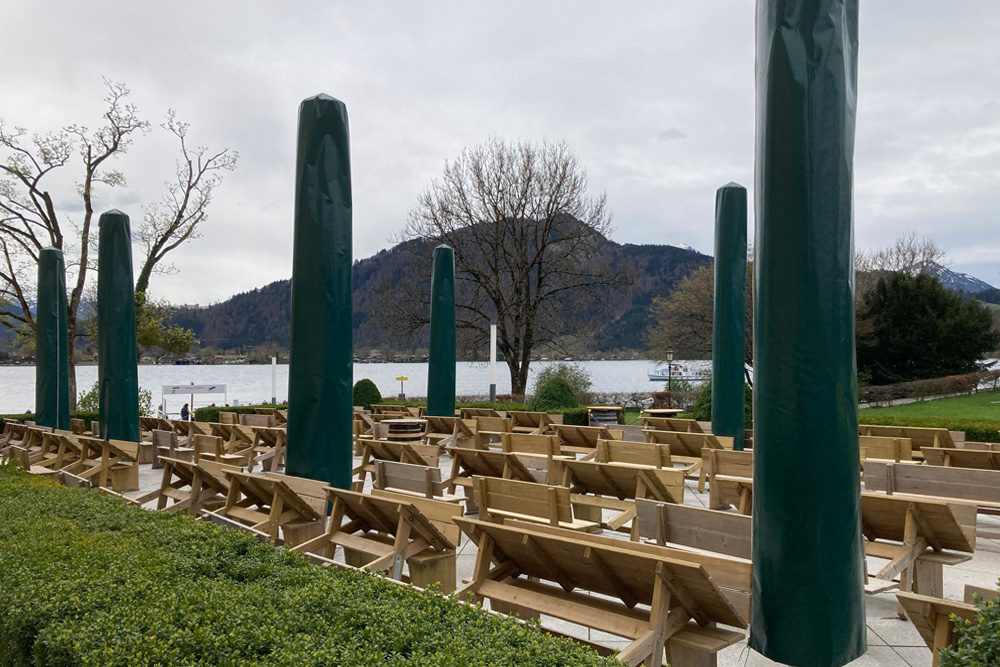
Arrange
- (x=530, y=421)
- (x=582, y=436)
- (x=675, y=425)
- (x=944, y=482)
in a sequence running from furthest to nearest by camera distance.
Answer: (x=530, y=421) → (x=675, y=425) → (x=582, y=436) → (x=944, y=482)

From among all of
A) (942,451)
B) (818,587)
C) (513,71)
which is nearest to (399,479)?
(818,587)

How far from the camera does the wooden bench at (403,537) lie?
15.4 ft

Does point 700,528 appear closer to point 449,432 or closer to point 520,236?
point 449,432

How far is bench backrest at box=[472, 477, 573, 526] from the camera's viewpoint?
17.8 ft

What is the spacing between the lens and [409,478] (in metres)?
6.78

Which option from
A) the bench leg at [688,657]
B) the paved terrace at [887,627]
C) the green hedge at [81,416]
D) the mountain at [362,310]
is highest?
the mountain at [362,310]

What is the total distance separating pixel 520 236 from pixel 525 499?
Result: 25832mm

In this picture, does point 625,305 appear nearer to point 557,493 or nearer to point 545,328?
point 545,328

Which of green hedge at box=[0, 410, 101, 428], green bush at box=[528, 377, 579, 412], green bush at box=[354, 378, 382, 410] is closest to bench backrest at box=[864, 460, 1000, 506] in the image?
green bush at box=[528, 377, 579, 412]

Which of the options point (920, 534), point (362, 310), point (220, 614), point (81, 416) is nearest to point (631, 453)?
point (920, 534)

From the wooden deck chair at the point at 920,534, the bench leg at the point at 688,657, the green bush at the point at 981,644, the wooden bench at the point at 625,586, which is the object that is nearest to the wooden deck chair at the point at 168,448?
the wooden bench at the point at 625,586

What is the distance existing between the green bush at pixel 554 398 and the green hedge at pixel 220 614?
15.3m

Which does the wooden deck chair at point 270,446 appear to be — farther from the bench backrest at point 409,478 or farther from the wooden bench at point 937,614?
the wooden bench at point 937,614

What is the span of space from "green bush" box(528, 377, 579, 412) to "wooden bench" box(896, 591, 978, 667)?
16654 mm
